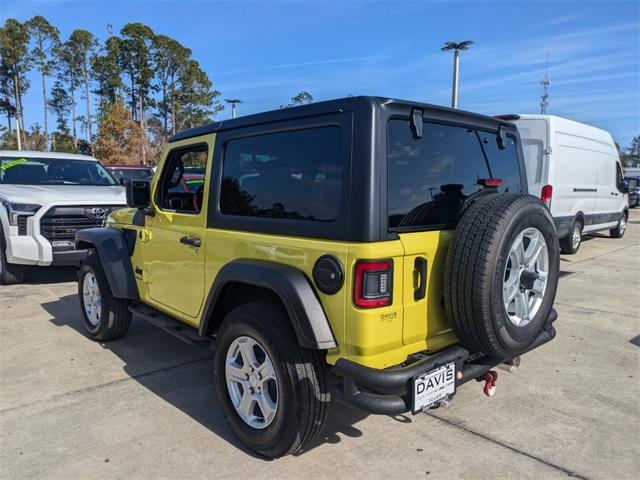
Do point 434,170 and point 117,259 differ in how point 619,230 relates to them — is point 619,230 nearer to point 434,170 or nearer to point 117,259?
point 434,170

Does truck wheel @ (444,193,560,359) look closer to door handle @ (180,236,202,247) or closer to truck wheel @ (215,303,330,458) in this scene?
truck wheel @ (215,303,330,458)

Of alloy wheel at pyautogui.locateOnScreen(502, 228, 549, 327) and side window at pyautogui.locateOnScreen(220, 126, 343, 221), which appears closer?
side window at pyautogui.locateOnScreen(220, 126, 343, 221)

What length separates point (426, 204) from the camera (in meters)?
2.63

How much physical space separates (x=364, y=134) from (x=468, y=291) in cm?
92

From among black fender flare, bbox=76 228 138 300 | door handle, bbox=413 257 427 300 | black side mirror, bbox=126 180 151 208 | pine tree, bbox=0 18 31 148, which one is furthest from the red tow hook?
pine tree, bbox=0 18 31 148

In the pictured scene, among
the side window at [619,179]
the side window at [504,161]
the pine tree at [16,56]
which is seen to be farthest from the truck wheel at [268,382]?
the pine tree at [16,56]

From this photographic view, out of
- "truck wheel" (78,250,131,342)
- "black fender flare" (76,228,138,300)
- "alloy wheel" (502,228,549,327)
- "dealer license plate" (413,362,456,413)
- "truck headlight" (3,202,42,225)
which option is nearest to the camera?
"dealer license plate" (413,362,456,413)

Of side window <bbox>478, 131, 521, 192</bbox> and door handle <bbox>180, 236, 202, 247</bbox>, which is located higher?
side window <bbox>478, 131, 521, 192</bbox>

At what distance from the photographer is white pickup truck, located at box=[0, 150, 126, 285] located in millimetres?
6406

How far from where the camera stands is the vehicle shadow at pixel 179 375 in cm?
309

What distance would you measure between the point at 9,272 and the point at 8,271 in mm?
20

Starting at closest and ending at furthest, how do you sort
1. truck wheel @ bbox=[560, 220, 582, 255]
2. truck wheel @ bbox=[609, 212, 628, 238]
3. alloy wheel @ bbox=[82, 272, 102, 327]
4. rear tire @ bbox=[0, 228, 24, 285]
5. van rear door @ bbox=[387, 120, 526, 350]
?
van rear door @ bbox=[387, 120, 526, 350], alloy wheel @ bbox=[82, 272, 102, 327], rear tire @ bbox=[0, 228, 24, 285], truck wheel @ bbox=[560, 220, 582, 255], truck wheel @ bbox=[609, 212, 628, 238]

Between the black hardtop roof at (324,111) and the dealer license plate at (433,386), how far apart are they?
52.8 inches

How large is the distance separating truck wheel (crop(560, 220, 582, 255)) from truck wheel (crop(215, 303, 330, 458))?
27.9 ft
